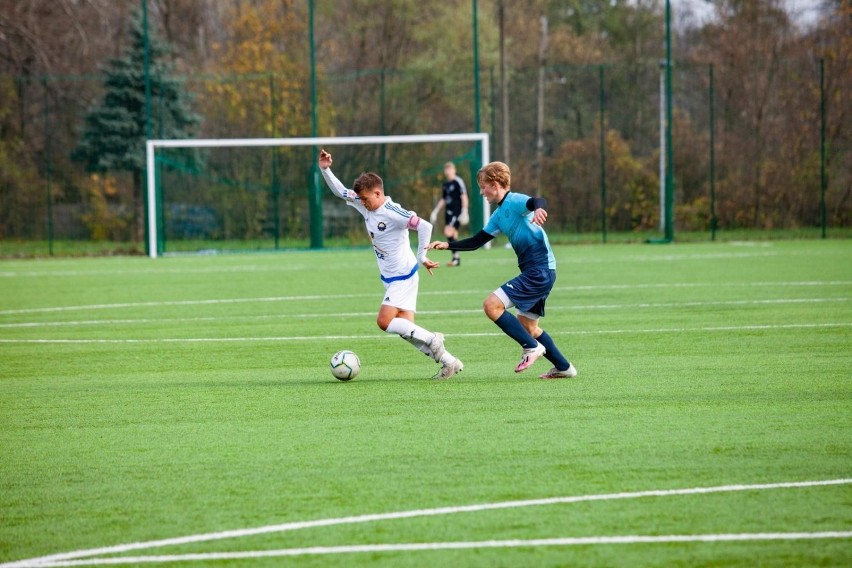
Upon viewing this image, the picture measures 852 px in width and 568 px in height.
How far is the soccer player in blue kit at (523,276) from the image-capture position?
30.8 feet

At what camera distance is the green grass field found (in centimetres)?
509

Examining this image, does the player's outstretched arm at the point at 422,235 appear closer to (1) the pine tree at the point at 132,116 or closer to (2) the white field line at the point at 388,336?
(2) the white field line at the point at 388,336

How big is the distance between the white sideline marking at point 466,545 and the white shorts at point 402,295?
4.90 meters

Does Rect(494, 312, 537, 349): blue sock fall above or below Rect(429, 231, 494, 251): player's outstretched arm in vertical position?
below

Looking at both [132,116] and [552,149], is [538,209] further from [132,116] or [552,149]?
[132,116]

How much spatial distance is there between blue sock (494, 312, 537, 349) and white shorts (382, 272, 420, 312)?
78 centimetres

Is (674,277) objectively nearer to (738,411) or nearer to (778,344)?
(778,344)

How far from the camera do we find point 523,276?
9.50 meters

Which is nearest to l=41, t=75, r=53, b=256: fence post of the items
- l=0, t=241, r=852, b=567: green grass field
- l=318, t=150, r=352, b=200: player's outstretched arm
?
l=0, t=241, r=852, b=567: green grass field

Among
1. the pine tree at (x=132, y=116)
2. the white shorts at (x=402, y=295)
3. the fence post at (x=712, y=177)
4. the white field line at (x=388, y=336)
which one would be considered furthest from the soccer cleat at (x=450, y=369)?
the pine tree at (x=132, y=116)

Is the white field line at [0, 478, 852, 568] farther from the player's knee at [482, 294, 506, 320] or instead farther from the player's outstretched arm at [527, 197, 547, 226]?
the player's knee at [482, 294, 506, 320]

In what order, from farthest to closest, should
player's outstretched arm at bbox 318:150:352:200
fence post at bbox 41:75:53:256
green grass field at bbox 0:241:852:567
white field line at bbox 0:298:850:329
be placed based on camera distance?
fence post at bbox 41:75:53:256, white field line at bbox 0:298:850:329, player's outstretched arm at bbox 318:150:352:200, green grass field at bbox 0:241:852:567

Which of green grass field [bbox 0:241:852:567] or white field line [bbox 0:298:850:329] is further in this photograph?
white field line [bbox 0:298:850:329]

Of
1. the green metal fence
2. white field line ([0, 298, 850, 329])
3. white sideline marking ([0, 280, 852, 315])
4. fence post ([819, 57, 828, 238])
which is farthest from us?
fence post ([819, 57, 828, 238])
